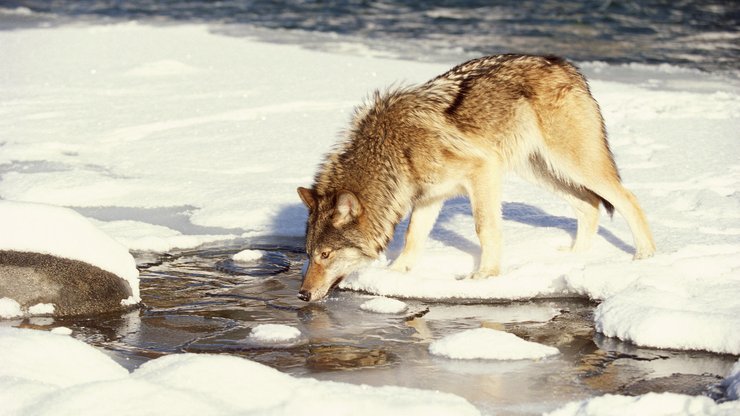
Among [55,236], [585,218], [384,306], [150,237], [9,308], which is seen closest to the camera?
[9,308]

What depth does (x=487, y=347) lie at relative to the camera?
17.3ft

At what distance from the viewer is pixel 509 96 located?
7047 millimetres

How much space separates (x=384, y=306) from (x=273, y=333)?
90 centimetres

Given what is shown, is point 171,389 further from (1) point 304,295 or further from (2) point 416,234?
(2) point 416,234

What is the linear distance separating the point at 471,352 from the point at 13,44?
1483cm

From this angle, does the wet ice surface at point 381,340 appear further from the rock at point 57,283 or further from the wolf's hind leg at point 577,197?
the wolf's hind leg at point 577,197

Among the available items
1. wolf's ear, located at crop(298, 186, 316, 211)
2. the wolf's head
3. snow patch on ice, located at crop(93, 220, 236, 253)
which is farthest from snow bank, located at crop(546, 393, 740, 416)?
snow patch on ice, located at crop(93, 220, 236, 253)

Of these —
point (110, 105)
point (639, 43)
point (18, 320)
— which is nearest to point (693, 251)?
point (18, 320)

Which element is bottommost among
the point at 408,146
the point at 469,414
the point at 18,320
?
the point at 18,320

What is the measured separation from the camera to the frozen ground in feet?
21.1

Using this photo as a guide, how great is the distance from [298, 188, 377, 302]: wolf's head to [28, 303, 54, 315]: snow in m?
1.58

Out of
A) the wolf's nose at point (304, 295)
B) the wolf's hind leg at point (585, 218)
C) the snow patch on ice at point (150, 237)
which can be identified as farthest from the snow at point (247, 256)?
the wolf's hind leg at point (585, 218)

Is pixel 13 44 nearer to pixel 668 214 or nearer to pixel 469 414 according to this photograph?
pixel 668 214

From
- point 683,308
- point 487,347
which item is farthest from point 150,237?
point 683,308
